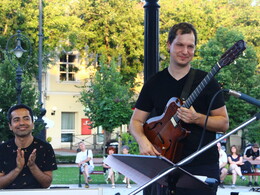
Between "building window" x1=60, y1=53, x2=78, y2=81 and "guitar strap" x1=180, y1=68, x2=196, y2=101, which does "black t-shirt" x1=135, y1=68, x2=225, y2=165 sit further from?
"building window" x1=60, y1=53, x2=78, y2=81

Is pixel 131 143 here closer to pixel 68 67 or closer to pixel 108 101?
pixel 108 101

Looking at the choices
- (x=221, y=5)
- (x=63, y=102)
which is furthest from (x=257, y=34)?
(x=63, y=102)

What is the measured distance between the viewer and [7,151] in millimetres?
4578

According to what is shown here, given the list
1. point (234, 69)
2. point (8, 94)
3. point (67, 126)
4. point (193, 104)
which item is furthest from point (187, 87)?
point (67, 126)

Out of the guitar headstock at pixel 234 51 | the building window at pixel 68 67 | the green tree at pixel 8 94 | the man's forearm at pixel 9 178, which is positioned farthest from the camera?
the building window at pixel 68 67

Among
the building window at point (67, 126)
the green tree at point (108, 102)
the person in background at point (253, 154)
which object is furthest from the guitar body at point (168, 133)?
the building window at point (67, 126)

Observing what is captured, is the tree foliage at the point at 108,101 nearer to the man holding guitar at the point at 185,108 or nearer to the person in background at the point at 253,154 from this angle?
the person in background at the point at 253,154

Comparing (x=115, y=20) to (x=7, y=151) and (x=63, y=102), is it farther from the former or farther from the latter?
(x=7, y=151)

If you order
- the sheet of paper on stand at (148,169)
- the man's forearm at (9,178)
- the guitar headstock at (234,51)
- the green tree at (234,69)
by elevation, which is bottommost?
the man's forearm at (9,178)

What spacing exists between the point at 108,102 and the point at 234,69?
31.2 feet

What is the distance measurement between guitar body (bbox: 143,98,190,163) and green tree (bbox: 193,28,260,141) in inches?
1280

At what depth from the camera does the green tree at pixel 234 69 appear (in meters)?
36.3

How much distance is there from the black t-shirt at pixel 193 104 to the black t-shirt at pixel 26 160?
110cm

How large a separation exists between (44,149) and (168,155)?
1.41m
